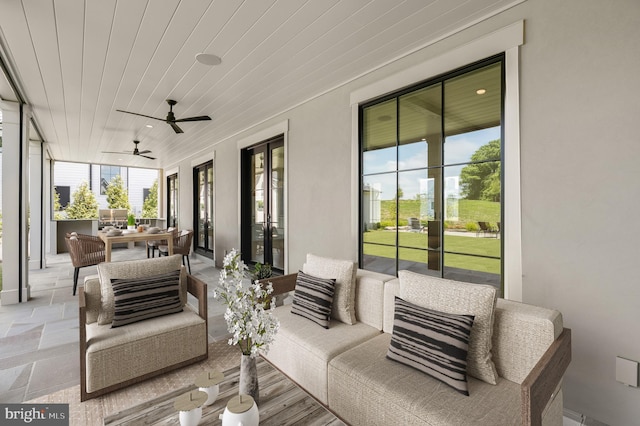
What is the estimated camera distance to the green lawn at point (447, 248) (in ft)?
7.99

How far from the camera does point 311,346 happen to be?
2.03 meters

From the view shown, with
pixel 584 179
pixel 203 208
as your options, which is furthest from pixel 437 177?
pixel 203 208

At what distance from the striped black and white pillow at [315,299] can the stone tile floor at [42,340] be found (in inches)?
43.0

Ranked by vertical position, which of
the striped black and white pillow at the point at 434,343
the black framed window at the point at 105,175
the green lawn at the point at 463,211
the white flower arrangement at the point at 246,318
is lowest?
the striped black and white pillow at the point at 434,343

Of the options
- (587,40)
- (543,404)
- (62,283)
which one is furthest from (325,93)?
(62,283)

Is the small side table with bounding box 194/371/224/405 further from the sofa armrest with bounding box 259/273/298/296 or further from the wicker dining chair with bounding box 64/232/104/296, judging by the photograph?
the wicker dining chair with bounding box 64/232/104/296

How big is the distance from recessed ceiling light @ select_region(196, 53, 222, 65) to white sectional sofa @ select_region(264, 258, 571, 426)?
2.61 m

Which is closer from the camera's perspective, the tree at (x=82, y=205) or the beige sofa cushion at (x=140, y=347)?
the beige sofa cushion at (x=140, y=347)

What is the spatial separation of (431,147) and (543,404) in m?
2.14

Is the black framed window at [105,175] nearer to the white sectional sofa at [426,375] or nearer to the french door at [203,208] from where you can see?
the french door at [203,208]

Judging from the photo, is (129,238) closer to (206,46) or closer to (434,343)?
(206,46)

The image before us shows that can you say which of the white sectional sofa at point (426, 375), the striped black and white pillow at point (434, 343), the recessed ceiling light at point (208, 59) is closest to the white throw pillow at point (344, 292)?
the white sectional sofa at point (426, 375)

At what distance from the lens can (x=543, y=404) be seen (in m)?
1.20

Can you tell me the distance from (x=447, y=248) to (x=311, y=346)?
151 cm
